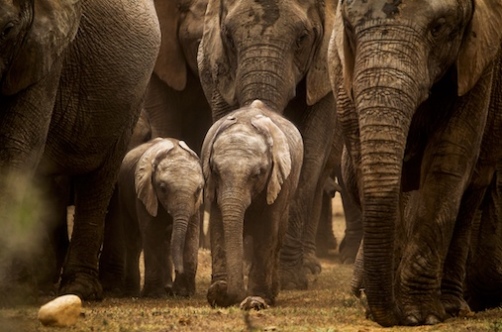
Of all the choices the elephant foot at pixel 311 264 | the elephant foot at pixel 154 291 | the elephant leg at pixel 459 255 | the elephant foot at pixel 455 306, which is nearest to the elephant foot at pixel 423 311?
the elephant foot at pixel 455 306

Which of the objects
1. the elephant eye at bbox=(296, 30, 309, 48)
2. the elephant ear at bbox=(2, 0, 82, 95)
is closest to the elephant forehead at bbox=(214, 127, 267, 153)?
the elephant ear at bbox=(2, 0, 82, 95)

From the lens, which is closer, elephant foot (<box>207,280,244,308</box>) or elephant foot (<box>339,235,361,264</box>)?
elephant foot (<box>207,280,244,308</box>)

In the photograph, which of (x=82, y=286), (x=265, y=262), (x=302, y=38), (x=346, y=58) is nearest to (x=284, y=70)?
(x=302, y=38)

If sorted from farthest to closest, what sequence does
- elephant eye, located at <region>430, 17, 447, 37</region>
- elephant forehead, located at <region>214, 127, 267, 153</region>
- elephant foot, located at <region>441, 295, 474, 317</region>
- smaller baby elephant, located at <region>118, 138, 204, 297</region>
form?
smaller baby elephant, located at <region>118, 138, 204, 297</region> < elephant forehead, located at <region>214, 127, 267, 153</region> < elephant foot, located at <region>441, 295, 474, 317</region> < elephant eye, located at <region>430, 17, 447, 37</region>

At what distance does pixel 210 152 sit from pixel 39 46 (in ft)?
6.17

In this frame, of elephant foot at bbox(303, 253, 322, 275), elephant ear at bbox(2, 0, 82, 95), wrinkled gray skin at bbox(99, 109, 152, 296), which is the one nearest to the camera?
elephant ear at bbox(2, 0, 82, 95)

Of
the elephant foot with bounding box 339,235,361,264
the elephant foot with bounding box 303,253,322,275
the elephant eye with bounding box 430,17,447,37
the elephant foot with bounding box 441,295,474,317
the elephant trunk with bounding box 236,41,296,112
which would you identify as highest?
the elephant trunk with bounding box 236,41,296,112

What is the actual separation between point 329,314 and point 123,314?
42.9 inches

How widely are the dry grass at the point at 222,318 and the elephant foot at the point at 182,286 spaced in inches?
8.8

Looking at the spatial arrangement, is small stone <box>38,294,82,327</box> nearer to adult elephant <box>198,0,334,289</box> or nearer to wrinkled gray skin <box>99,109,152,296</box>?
wrinkled gray skin <box>99,109,152,296</box>

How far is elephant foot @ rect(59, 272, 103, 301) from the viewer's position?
10094mm

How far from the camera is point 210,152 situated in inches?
386

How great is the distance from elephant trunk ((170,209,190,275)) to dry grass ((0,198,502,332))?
0.77ft

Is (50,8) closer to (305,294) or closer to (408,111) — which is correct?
(408,111)
